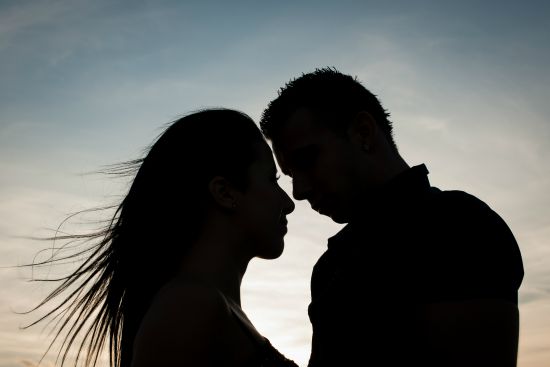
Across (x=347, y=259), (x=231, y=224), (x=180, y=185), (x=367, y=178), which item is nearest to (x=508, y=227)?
(x=347, y=259)

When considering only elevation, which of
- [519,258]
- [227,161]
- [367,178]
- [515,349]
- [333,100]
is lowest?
[515,349]

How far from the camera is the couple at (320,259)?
2.54m

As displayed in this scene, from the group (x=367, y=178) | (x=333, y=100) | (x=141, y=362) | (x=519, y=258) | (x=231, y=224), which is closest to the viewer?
(x=141, y=362)

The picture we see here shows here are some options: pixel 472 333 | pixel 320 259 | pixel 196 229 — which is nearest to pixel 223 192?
pixel 196 229

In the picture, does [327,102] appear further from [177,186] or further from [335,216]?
[177,186]

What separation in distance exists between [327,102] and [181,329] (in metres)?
2.21

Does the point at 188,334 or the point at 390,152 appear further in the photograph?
the point at 390,152

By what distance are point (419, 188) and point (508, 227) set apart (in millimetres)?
611

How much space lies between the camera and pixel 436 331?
2535 millimetres

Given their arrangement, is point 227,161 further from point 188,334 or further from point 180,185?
point 188,334

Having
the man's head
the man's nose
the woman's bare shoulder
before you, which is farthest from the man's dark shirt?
the man's nose

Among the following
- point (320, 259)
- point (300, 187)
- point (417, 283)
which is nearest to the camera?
point (417, 283)

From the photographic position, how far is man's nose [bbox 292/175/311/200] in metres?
4.12

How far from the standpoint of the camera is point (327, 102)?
13.7ft
